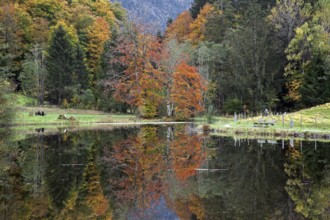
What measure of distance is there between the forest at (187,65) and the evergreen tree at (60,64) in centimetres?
15

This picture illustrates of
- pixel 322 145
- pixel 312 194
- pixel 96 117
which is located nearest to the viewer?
pixel 312 194

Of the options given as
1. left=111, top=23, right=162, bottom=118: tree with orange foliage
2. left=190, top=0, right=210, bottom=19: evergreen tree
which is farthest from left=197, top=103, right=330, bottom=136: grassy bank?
left=190, top=0, right=210, bottom=19: evergreen tree

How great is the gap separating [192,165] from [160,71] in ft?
126

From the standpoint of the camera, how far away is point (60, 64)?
69938 millimetres

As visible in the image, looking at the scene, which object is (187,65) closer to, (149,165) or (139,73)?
(139,73)

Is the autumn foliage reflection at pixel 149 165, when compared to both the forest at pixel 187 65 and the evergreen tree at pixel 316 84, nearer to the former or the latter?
the forest at pixel 187 65

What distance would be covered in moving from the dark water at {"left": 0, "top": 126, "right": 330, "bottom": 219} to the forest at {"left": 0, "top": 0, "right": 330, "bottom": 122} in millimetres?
19046

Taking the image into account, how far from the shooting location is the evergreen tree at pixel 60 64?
69.4 m

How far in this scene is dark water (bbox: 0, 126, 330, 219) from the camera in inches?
575

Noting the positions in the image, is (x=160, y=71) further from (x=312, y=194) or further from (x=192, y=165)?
(x=312, y=194)

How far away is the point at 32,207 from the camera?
15.1m

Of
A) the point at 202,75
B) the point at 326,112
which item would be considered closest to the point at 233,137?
the point at 326,112

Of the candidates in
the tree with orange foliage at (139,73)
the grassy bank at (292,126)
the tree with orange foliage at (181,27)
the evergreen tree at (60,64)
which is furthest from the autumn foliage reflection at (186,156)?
the tree with orange foliage at (181,27)

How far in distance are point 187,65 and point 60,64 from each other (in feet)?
73.0
